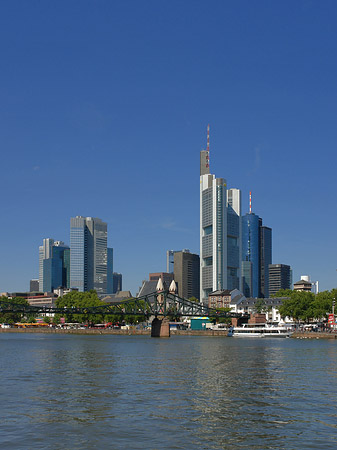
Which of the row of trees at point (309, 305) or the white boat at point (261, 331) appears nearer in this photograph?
the white boat at point (261, 331)

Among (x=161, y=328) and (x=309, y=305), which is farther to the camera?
(x=309, y=305)

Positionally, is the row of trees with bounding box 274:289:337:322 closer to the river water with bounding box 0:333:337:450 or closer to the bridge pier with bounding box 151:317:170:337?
the bridge pier with bounding box 151:317:170:337

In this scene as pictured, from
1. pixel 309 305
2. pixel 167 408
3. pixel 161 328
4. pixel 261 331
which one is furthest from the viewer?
pixel 309 305

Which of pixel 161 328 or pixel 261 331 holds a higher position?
pixel 161 328

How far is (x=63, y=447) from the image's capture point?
23719mm

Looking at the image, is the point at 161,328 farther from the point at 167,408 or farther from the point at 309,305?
the point at 167,408

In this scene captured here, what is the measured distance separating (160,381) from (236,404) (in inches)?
508

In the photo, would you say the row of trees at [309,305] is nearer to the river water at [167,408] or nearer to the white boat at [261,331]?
the white boat at [261,331]

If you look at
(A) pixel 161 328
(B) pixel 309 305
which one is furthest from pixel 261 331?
(A) pixel 161 328

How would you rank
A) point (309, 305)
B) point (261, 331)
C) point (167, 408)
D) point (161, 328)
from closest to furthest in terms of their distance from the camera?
1. point (167, 408)
2. point (161, 328)
3. point (261, 331)
4. point (309, 305)

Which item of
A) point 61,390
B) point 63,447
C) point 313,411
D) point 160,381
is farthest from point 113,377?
point 63,447

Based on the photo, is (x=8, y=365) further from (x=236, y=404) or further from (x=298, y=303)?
(x=298, y=303)

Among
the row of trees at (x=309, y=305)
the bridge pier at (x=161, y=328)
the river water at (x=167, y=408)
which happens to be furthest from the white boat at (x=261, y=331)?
the river water at (x=167, y=408)

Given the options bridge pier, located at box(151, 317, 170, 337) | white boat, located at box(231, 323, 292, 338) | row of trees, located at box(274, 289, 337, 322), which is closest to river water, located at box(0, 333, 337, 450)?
white boat, located at box(231, 323, 292, 338)
